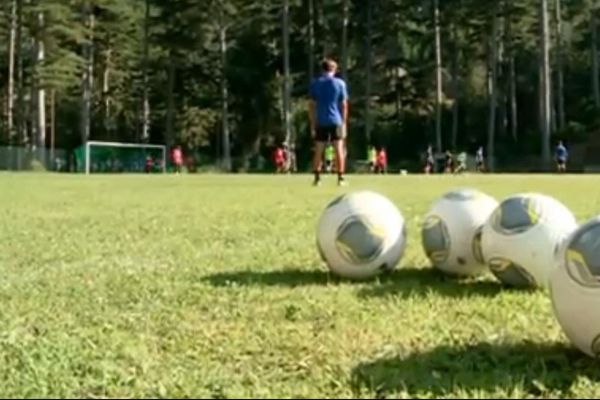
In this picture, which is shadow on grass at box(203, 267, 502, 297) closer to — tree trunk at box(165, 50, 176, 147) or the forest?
the forest

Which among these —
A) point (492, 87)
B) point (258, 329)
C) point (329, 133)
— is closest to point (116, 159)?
point (492, 87)

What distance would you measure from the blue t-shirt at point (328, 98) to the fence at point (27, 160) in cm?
4478

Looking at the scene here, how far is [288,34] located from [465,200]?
61.5 m

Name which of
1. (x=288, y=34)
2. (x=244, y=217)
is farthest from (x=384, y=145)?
(x=244, y=217)

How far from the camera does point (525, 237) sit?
620 cm

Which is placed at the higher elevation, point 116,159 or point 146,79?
point 146,79

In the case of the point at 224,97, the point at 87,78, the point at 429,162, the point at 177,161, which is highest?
the point at 87,78

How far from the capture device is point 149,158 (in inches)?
2454

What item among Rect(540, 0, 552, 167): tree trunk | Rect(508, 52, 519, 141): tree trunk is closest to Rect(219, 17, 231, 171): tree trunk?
Rect(540, 0, 552, 167): tree trunk

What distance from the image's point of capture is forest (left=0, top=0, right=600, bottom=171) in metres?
67.2

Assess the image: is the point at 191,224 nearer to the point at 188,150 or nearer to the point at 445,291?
the point at 445,291

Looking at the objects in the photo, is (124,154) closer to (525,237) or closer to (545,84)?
(545,84)

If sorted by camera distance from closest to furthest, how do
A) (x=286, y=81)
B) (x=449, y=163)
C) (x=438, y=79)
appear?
(x=449, y=163)
(x=286, y=81)
(x=438, y=79)

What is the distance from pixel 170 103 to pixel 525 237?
63.5 metres
